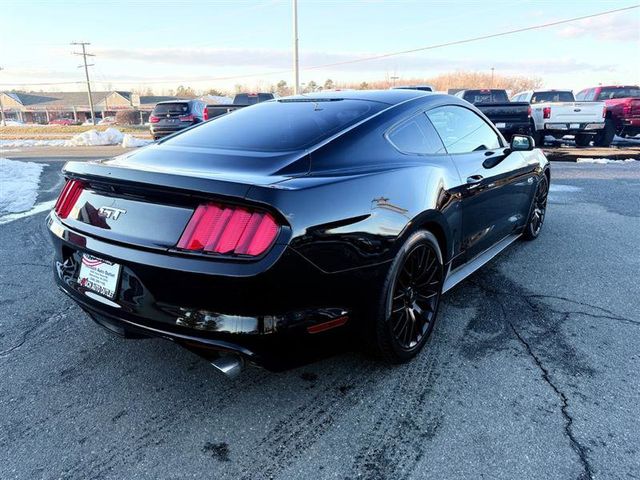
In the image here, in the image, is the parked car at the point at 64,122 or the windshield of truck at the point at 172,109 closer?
the windshield of truck at the point at 172,109

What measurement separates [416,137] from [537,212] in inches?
107

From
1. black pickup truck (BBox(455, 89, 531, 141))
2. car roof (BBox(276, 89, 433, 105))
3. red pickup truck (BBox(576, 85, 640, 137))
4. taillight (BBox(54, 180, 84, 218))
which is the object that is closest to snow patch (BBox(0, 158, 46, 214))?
taillight (BBox(54, 180, 84, 218))

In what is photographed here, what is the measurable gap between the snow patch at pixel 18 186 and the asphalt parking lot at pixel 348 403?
382 centimetres

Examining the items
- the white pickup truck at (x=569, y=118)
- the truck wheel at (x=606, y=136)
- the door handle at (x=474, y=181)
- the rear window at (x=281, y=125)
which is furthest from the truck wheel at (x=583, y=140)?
the rear window at (x=281, y=125)

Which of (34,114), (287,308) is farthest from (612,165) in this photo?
(34,114)

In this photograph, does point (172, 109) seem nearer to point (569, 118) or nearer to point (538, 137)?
point (538, 137)

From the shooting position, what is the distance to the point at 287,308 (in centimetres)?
207

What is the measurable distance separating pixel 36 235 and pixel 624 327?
550 centimetres

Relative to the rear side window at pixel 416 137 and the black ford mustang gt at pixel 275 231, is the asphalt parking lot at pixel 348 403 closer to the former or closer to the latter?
the black ford mustang gt at pixel 275 231

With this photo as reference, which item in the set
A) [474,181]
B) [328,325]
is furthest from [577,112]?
[328,325]

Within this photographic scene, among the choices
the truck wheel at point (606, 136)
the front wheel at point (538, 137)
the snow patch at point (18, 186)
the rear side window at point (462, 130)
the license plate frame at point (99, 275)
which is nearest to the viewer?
the license plate frame at point (99, 275)

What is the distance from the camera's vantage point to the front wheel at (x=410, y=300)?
8.20 feet

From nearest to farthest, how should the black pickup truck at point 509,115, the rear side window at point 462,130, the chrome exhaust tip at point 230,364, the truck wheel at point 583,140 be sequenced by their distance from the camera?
the chrome exhaust tip at point 230,364, the rear side window at point 462,130, the black pickup truck at point 509,115, the truck wheel at point 583,140

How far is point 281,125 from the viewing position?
295 centimetres
